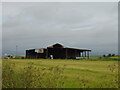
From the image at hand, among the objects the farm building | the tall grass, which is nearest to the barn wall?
the farm building

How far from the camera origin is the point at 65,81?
6621 mm

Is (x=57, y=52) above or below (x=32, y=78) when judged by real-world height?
above

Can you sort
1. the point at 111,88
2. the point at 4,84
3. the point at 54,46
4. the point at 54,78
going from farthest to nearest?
the point at 54,46 < the point at 4,84 < the point at 54,78 < the point at 111,88

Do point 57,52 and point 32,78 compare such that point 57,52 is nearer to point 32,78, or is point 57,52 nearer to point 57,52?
point 57,52

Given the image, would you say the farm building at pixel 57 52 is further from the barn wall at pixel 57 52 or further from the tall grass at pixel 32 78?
the tall grass at pixel 32 78

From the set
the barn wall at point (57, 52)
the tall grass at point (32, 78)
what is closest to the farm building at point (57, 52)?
the barn wall at point (57, 52)

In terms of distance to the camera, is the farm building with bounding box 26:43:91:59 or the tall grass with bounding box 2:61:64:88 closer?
the tall grass with bounding box 2:61:64:88

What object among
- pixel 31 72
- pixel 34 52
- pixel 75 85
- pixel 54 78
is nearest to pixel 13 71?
pixel 31 72

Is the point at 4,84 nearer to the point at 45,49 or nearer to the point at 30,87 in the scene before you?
the point at 30,87

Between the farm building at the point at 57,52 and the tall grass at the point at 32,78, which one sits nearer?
the tall grass at the point at 32,78

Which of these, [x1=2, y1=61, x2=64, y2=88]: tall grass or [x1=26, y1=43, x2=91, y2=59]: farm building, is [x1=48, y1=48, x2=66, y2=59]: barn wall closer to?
[x1=26, y1=43, x2=91, y2=59]: farm building

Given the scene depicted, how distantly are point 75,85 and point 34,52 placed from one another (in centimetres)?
4025

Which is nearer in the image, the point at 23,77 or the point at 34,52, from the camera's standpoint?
the point at 23,77

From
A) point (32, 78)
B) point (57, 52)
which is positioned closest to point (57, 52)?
point (57, 52)
